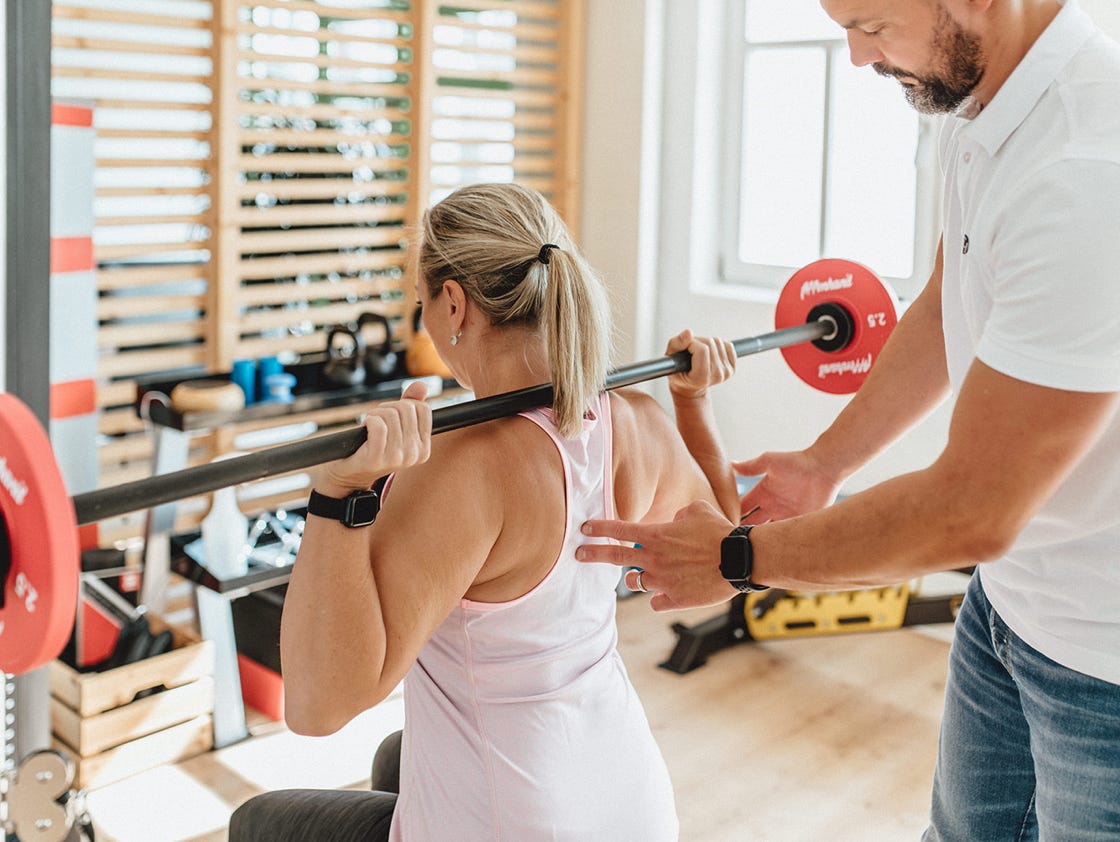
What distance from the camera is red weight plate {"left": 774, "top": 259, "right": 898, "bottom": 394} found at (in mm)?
2178

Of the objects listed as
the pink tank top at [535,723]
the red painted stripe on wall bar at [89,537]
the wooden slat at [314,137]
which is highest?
the wooden slat at [314,137]

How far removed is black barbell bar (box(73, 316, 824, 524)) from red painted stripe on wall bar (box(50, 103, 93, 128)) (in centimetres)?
208

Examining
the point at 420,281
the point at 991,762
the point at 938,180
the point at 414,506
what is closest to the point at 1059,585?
the point at 991,762

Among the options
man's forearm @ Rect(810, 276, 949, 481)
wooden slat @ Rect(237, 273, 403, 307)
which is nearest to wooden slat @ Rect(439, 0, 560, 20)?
wooden slat @ Rect(237, 273, 403, 307)

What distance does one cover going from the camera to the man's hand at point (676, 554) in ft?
4.84

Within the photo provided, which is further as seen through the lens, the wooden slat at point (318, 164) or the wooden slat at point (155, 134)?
the wooden slat at point (318, 164)

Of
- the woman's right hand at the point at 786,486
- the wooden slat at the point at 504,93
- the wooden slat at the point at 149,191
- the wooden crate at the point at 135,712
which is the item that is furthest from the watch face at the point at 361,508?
the wooden slat at the point at 504,93

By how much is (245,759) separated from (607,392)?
194cm

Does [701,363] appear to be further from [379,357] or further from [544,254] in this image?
[379,357]

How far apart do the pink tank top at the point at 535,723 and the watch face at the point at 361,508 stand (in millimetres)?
209

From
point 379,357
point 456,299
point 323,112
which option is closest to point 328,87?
point 323,112

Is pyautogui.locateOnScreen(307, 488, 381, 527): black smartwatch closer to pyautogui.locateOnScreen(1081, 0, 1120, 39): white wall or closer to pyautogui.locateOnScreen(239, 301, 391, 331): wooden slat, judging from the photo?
pyautogui.locateOnScreen(239, 301, 391, 331): wooden slat

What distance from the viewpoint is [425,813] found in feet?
5.02

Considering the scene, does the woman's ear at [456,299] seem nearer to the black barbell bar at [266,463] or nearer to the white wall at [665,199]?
the black barbell bar at [266,463]
